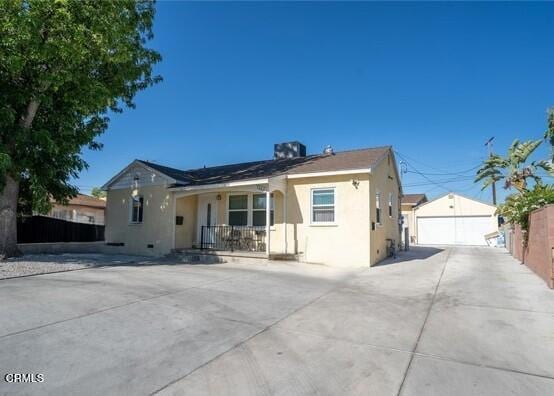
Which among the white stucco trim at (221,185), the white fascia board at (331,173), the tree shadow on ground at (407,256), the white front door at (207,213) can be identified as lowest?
the tree shadow on ground at (407,256)

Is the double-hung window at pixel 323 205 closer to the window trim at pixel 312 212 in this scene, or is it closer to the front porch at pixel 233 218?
the window trim at pixel 312 212

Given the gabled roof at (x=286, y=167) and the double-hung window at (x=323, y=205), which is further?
the gabled roof at (x=286, y=167)

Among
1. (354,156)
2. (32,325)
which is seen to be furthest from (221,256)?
(32,325)

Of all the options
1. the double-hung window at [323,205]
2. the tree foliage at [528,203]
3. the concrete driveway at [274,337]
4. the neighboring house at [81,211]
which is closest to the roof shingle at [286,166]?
the double-hung window at [323,205]

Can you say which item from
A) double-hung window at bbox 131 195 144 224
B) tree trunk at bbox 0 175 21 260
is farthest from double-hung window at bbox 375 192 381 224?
tree trunk at bbox 0 175 21 260

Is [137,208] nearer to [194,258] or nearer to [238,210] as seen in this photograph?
[194,258]

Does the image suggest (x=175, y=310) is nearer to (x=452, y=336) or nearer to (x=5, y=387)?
(x=5, y=387)

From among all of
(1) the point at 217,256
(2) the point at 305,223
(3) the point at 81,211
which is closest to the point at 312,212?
A: (2) the point at 305,223

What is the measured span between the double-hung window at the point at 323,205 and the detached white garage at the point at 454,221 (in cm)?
1914

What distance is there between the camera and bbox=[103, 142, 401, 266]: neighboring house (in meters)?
11.0

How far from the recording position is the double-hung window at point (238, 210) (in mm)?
13352

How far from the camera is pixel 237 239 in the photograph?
13.0 metres

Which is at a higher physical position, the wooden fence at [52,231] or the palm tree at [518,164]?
the palm tree at [518,164]

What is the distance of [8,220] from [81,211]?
19.7 meters
